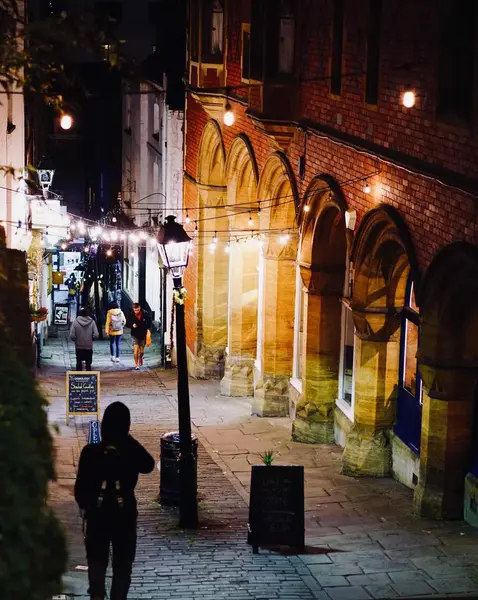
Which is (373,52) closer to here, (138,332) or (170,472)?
(170,472)

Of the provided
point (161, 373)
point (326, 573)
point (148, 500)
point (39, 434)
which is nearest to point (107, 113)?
point (161, 373)

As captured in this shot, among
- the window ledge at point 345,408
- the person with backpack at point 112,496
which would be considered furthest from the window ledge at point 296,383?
the person with backpack at point 112,496

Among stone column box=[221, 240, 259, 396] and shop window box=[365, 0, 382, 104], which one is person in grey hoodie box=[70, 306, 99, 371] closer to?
stone column box=[221, 240, 259, 396]

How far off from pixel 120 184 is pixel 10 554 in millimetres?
43906

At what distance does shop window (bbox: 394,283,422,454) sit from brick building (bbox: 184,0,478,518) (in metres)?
0.04

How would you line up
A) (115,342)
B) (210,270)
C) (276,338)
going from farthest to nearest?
(115,342)
(210,270)
(276,338)

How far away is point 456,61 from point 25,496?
32.9 ft

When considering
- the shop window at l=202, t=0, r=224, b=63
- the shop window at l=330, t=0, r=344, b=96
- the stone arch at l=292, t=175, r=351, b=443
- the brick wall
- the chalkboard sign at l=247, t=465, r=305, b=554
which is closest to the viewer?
the chalkboard sign at l=247, t=465, r=305, b=554

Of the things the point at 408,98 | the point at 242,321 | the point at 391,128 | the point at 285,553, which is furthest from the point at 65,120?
the point at 242,321

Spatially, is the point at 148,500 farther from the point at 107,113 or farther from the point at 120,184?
the point at 107,113

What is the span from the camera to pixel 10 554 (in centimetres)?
444

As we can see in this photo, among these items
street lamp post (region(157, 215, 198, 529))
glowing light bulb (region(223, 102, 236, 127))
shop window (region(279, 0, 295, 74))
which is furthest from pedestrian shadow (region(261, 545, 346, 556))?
glowing light bulb (region(223, 102, 236, 127))

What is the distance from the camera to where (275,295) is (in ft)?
70.2

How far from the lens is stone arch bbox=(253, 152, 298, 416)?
21.0 m
